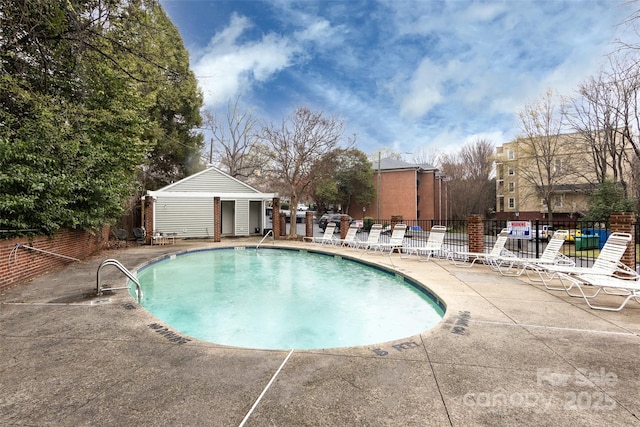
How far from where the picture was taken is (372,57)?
1722cm

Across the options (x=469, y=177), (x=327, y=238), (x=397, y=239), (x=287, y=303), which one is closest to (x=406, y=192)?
(x=469, y=177)

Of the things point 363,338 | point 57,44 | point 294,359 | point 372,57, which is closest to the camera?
point 294,359

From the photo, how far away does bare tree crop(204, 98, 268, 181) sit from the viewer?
31672 millimetres

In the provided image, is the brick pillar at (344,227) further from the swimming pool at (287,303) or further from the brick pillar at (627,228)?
the brick pillar at (627,228)

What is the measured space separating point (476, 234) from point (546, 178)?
2365 cm

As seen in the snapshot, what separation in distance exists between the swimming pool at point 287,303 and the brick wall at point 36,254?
6.61ft

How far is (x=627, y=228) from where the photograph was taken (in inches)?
246

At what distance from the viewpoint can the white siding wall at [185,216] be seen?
670 inches

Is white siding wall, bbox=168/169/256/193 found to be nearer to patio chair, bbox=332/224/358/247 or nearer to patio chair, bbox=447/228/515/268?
patio chair, bbox=332/224/358/247

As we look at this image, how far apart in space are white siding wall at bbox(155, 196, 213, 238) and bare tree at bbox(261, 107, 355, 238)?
5190 mm

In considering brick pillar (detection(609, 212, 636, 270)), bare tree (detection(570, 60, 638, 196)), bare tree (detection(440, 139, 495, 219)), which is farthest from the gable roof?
bare tree (detection(440, 139, 495, 219))

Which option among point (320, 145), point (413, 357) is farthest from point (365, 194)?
point (413, 357)

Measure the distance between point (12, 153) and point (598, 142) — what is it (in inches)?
1124

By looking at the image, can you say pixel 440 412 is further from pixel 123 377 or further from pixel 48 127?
pixel 48 127
